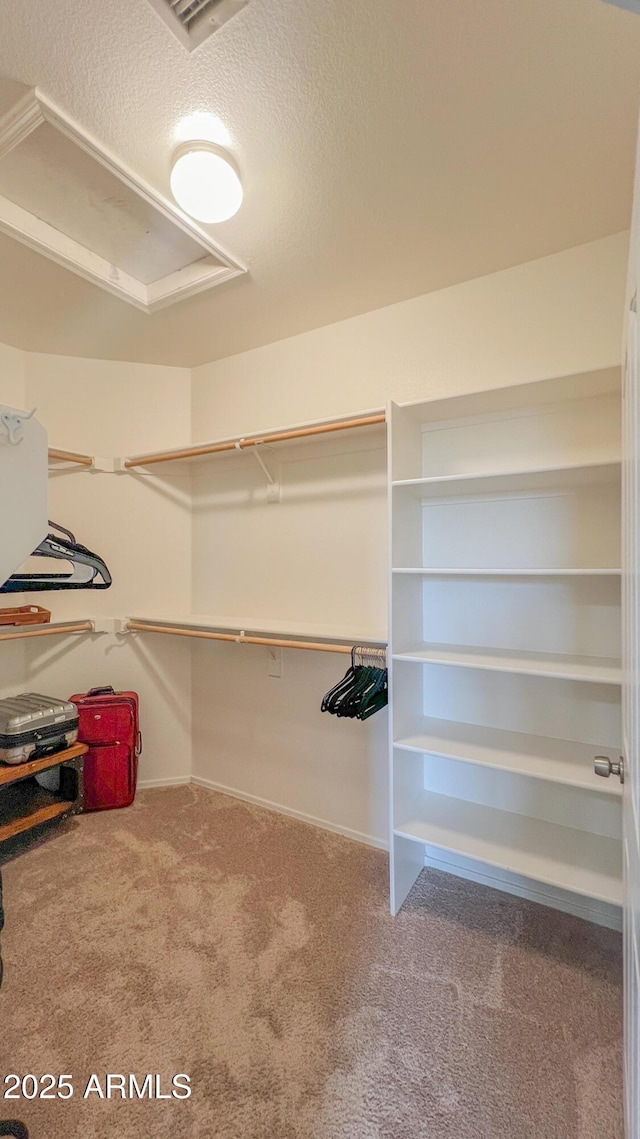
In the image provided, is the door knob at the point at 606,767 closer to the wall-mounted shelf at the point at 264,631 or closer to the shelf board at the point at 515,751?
the shelf board at the point at 515,751

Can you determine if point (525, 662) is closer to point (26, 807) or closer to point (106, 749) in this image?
point (106, 749)

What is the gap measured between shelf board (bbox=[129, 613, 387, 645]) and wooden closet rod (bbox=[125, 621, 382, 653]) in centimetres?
3

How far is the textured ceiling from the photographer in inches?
43.2

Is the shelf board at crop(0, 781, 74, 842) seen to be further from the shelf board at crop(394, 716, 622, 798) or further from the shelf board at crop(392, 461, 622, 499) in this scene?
the shelf board at crop(392, 461, 622, 499)

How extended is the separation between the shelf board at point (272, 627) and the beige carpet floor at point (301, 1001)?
103 cm

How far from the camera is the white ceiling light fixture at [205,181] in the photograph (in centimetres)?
139

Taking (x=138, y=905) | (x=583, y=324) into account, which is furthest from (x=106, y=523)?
(x=583, y=324)

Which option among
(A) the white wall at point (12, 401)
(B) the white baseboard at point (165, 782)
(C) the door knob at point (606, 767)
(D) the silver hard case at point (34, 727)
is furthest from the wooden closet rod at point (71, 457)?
(C) the door knob at point (606, 767)

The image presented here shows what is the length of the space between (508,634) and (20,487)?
Answer: 1.75m

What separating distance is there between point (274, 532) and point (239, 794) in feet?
4.97

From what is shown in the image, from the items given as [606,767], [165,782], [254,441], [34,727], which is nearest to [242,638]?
[254,441]

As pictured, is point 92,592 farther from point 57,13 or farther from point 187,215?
point 57,13

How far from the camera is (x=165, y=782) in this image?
114 inches

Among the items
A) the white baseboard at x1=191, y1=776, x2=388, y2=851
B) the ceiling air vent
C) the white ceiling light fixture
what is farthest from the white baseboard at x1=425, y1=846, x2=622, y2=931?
the ceiling air vent
